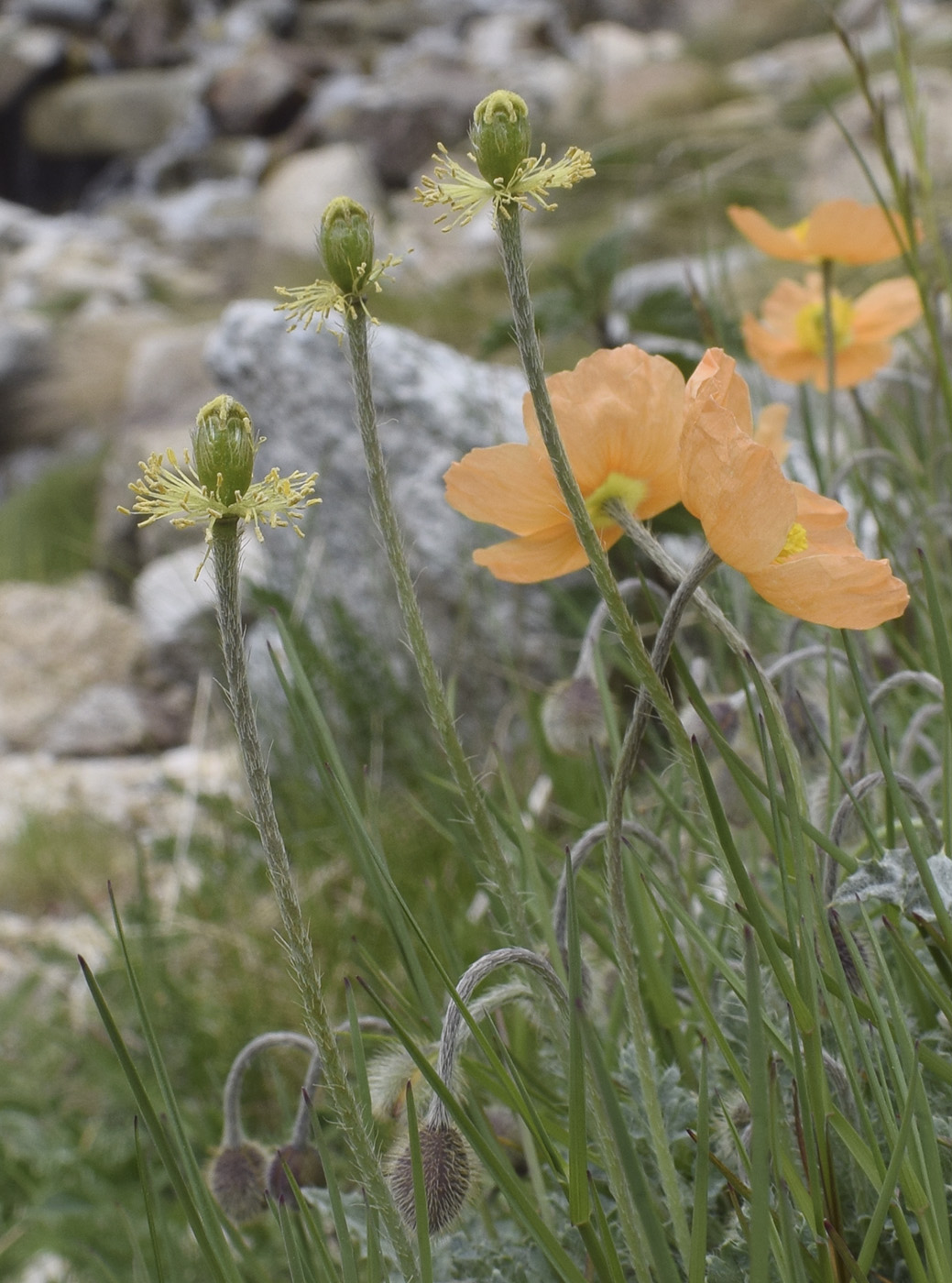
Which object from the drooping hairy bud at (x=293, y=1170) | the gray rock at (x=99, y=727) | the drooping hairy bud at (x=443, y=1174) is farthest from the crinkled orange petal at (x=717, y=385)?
the gray rock at (x=99, y=727)

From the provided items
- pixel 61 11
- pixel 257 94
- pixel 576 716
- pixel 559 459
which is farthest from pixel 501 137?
pixel 61 11

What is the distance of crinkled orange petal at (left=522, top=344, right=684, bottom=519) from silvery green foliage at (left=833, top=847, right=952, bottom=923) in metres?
0.23

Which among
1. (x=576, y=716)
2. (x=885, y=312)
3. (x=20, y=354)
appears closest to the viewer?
(x=576, y=716)

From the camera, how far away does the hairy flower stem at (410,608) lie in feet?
1.71

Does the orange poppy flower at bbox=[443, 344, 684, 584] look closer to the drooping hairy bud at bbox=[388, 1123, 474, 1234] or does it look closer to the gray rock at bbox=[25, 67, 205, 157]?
the drooping hairy bud at bbox=[388, 1123, 474, 1234]

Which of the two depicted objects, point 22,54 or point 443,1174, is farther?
point 22,54

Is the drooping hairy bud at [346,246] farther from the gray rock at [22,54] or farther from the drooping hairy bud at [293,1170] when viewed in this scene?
the gray rock at [22,54]

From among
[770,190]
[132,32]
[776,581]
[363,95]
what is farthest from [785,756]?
[132,32]

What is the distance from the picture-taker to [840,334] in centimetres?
142

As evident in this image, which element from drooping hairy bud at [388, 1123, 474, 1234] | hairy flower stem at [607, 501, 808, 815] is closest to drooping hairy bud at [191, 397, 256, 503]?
hairy flower stem at [607, 501, 808, 815]

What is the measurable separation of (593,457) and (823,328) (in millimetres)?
904

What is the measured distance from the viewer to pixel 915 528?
1169 mm

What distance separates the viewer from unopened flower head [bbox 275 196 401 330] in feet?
1.67

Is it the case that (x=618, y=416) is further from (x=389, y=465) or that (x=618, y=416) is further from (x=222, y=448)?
(x=389, y=465)
